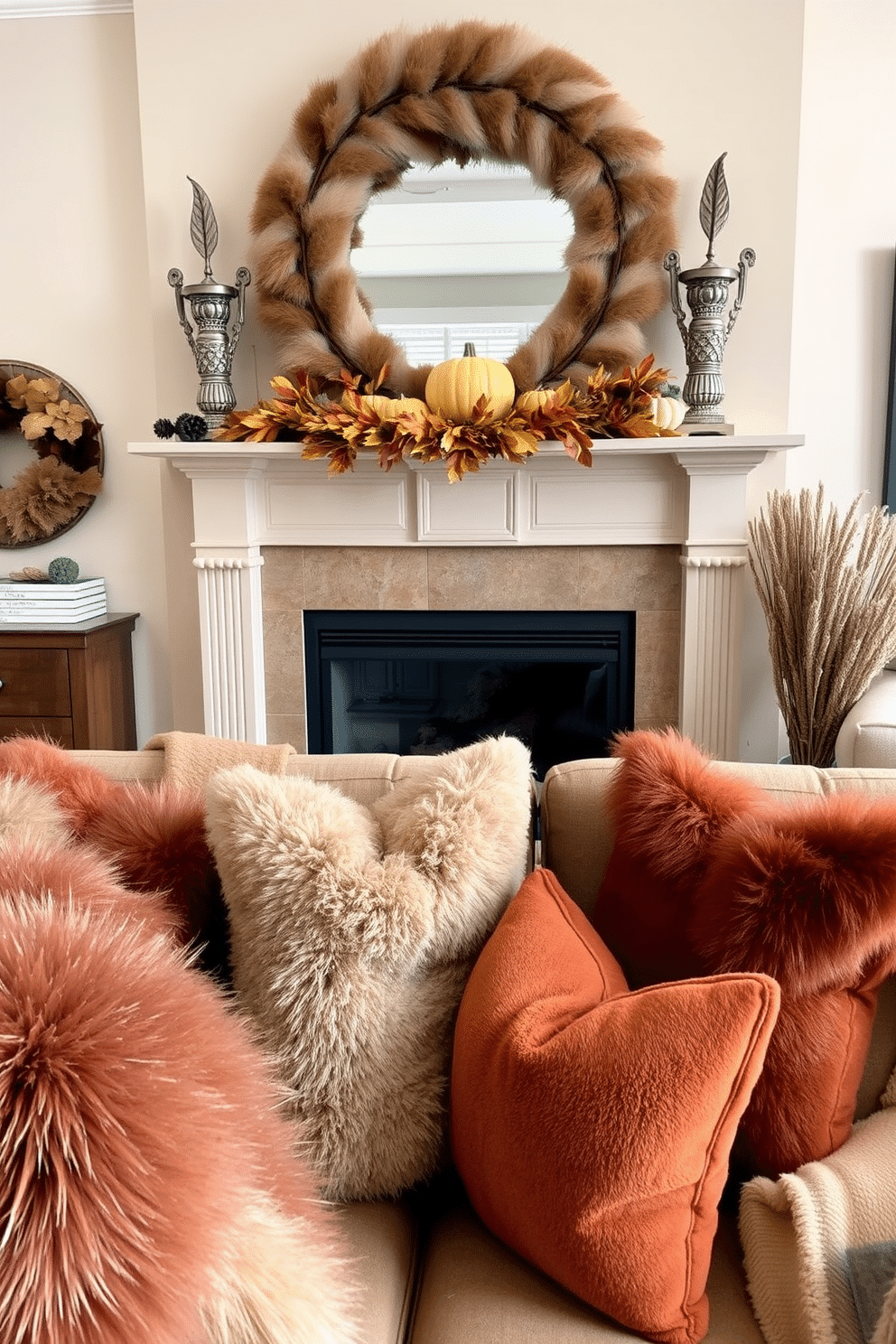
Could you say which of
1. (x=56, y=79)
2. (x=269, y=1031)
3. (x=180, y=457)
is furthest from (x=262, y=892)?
(x=56, y=79)

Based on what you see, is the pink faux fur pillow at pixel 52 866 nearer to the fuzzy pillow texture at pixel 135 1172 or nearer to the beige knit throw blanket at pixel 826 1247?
the fuzzy pillow texture at pixel 135 1172

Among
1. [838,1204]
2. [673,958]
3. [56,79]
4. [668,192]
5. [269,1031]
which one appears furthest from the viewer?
[56,79]

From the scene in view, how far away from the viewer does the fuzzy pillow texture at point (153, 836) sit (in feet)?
3.44

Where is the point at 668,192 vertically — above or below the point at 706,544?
above

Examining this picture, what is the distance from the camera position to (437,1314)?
0.87 meters

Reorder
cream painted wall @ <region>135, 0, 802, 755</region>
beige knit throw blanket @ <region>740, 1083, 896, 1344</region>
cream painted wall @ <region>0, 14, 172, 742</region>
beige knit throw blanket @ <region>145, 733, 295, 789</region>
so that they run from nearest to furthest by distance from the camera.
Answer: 1. beige knit throw blanket @ <region>740, 1083, 896, 1344</region>
2. beige knit throw blanket @ <region>145, 733, 295, 789</region>
3. cream painted wall @ <region>135, 0, 802, 755</region>
4. cream painted wall @ <region>0, 14, 172, 742</region>

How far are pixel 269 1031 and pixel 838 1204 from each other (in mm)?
535

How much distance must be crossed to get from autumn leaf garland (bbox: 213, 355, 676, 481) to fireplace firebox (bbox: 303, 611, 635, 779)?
508 millimetres

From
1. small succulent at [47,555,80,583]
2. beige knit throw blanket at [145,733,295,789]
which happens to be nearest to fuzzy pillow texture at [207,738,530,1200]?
beige knit throw blanket at [145,733,295,789]

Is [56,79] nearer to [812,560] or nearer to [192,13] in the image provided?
[192,13]

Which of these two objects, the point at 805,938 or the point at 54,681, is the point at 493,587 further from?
the point at 805,938

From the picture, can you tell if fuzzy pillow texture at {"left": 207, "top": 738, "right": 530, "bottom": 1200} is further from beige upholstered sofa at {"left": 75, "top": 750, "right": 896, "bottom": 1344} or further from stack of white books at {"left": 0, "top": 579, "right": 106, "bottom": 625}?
stack of white books at {"left": 0, "top": 579, "right": 106, "bottom": 625}

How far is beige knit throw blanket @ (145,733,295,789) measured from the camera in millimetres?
1194

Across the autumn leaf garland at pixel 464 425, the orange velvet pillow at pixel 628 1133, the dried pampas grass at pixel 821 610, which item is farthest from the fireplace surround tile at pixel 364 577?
the orange velvet pillow at pixel 628 1133
